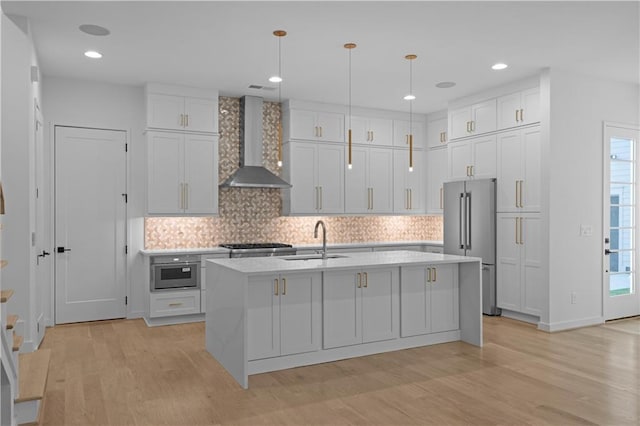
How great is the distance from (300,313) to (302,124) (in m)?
3.55

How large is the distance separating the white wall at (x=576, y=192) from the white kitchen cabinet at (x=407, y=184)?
2625mm

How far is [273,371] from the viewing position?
399cm

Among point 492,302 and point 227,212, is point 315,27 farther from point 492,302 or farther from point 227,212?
point 492,302

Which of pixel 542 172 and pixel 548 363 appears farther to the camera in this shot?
pixel 542 172

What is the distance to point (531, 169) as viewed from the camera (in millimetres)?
5707

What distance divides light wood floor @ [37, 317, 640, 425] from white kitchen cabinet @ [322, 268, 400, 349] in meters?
0.22

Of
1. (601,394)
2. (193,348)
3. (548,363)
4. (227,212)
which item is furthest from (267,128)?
(601,394)

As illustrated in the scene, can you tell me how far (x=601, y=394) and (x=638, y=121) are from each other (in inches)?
162

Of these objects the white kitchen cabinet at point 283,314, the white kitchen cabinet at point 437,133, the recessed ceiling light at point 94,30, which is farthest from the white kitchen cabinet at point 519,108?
the recessed ceiling light at point 94,30

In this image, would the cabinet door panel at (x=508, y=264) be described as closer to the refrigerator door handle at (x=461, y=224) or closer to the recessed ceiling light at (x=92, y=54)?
the refrigerator door handle at (x=461, y=224)

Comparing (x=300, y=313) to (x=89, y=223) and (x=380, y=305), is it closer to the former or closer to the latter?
(x=380, y=305)

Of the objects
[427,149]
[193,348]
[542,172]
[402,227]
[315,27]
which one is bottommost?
[193,348]

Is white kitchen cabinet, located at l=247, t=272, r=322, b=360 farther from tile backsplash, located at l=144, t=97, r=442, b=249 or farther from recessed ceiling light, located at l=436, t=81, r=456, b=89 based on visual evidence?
recessed ceiling light, located at l=436, t=81, r=456, b=89

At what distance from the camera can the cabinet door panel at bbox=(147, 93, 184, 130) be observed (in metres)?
5.99
